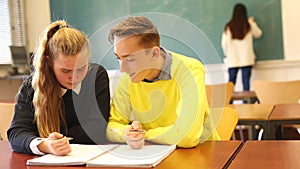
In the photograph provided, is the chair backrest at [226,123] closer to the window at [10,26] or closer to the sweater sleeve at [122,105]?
the sweater sleeve at [122,105]

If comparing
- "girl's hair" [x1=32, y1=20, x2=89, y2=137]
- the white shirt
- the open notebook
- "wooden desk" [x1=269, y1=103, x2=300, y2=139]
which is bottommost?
"wooden desk" [x1=269, y1=103, x2=300, y2=139]

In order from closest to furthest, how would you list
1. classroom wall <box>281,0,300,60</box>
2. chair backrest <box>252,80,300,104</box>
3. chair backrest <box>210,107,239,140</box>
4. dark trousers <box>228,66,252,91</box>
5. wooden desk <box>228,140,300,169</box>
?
wooden desk <box>228,140,300,169</box> → chair backrest <box>210,107,239,140</box> → chair backrest <box>252,80,300,104</box> → classroom wall <box>281,0,300,60</box> → dark trousers <box>228,66,252,91</box>

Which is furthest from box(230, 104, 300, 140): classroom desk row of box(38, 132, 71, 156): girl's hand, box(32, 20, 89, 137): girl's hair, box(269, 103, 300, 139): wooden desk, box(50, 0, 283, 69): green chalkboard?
box(50, 0, 283, 69): green chalkboard

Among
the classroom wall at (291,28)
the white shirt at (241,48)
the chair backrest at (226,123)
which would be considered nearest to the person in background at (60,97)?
the chair backrest at (226,123)

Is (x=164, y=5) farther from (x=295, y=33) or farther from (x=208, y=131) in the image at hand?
(x=208, y=131)

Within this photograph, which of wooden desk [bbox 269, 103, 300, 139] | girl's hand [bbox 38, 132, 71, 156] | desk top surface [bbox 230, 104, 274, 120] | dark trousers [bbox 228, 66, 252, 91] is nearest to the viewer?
girl's hand [bbox 38, 132, 71, 156]

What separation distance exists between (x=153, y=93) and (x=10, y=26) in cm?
430

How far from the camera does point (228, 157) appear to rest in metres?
1.10

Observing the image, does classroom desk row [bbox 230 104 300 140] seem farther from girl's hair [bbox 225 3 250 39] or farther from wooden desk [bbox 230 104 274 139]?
girl's hair [bbox 225 3 250 39]

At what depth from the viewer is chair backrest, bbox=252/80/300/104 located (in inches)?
126

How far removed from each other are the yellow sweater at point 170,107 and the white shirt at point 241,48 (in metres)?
3.69

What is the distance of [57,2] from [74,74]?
4.47 m

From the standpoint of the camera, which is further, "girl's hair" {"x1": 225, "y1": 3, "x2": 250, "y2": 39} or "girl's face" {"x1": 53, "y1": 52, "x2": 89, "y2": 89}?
"girl's hair" {"x1": 225, "y1": 3, "x2": 250, "y2": 39}

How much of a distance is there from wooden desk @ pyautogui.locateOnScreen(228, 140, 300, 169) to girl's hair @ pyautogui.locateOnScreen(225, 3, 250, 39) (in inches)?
154
